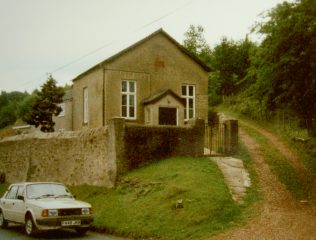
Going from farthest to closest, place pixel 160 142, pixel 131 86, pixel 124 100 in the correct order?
pixel 131 86 → pixel 124 100 → pixel 160 142

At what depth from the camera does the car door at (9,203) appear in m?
16.8

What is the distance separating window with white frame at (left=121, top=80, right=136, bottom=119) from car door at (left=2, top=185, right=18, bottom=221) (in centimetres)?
1302

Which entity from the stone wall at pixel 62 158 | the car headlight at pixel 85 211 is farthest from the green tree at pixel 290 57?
the car headlight at pixel 85 211

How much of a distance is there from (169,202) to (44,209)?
4420mm

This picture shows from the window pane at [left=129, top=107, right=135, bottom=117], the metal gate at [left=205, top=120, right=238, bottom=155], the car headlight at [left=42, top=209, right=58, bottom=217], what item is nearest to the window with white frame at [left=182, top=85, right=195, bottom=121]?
the window pane at [left=129, top=107, right=135, bottom=117]

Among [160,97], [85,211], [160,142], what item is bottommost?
[85,211]

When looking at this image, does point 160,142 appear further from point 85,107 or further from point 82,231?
point 85,107

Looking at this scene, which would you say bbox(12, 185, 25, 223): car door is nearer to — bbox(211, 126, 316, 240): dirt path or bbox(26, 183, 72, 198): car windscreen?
bbox(26, 183, 72, 198): car windscreen

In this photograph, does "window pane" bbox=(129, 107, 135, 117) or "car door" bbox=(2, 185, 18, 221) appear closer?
"car door" bbox=(2, 185, 18, 221)

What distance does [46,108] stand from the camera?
39062 mm

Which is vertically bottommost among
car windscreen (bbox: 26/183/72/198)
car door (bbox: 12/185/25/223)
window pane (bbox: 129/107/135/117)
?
car door (bbox: 12/185/25/223)

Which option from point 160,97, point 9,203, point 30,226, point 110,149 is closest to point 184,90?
point 160,97

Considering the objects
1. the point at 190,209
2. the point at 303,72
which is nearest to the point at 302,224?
the point at 190,209

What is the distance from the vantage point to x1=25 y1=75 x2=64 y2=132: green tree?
38.6 meters
